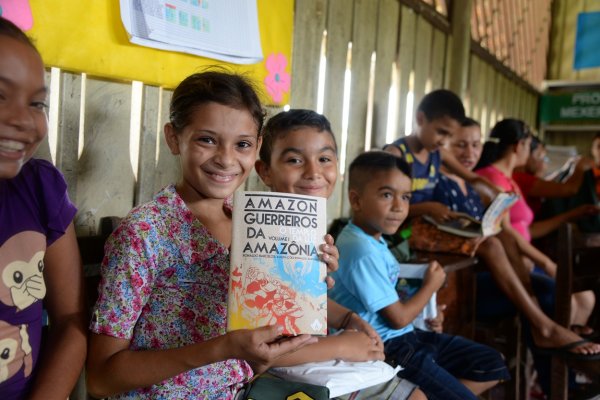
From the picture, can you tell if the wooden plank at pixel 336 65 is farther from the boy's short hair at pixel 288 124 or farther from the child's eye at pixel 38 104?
the child's eye at pixel 38 104

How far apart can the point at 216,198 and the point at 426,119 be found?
1938 mm

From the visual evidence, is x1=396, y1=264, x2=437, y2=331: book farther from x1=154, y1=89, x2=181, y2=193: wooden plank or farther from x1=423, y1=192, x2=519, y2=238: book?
x1=154, y1=89, x2=181, y2=193: wooden plank

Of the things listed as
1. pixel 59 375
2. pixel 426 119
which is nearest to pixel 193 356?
pixel 59 375

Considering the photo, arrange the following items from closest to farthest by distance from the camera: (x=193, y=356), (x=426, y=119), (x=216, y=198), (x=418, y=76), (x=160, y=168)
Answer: (x=193, y=356) → (x=216, y=198) → (x=160, y=168) → (x=426, y=119) → (x=418, y=76)

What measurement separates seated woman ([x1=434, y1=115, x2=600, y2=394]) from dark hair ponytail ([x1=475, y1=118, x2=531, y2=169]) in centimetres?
49

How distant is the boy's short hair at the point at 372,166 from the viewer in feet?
6.40

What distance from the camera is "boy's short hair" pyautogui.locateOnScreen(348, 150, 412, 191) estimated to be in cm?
195

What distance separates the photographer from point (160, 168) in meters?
1.81

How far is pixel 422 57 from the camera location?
3.81 meters

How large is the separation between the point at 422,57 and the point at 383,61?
65 centimetres

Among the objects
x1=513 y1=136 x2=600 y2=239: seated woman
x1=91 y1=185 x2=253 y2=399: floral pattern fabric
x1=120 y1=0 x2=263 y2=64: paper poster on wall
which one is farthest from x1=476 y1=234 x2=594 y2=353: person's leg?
x1=91 y1=185 x2=253 y2=399: floral pattern fabric

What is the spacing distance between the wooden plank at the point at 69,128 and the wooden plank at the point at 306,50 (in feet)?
3.69

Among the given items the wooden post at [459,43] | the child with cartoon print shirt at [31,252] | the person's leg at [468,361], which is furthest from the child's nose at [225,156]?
the wooden post at [459,43]

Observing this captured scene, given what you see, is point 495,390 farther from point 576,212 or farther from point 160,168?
point 160,168
